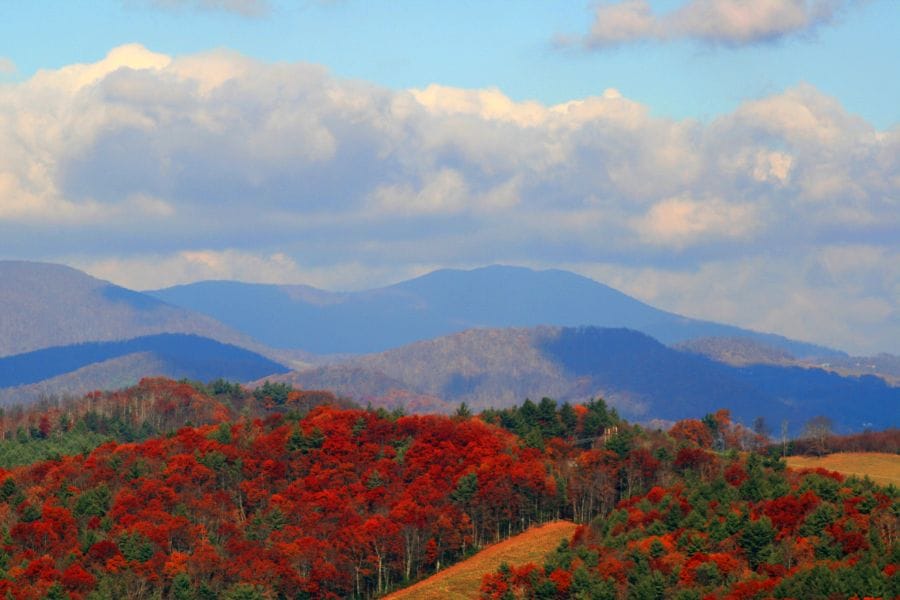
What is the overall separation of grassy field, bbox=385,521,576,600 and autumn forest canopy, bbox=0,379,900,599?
3.23 metres

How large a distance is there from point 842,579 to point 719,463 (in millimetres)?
59515

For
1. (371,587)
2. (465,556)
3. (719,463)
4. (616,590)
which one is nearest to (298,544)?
(371,587)

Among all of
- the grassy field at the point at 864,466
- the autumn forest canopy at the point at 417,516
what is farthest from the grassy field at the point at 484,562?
the grassy field at the point at 864,466

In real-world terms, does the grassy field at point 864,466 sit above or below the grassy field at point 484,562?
above

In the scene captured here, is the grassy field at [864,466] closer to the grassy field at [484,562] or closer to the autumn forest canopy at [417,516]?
the autumn forest canopy at [417,516]

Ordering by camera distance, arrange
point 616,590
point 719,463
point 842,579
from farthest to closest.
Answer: point 719,463, point 616,590, point 842,579

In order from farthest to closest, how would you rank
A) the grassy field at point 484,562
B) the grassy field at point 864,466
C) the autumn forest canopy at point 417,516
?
the grassy field at point 864,466
the grassy field at point 484,562
the autumn forest canopy at point 417,516

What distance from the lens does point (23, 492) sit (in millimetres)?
177250

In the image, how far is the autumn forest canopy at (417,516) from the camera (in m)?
129

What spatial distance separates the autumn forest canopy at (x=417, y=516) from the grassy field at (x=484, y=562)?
10.6 feet

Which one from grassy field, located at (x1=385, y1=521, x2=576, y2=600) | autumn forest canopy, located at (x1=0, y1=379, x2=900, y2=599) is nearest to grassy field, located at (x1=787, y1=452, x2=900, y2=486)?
autumn forest canopy, located at (x1=0, y1=379, x2=900, y2=599)

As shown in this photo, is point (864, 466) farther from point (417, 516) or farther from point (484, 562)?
point (417, 516)

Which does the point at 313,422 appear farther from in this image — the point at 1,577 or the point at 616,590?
the point at 616,590

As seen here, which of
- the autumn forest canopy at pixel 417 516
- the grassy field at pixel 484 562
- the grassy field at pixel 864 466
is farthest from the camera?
the grassy field at pixel 864 466
